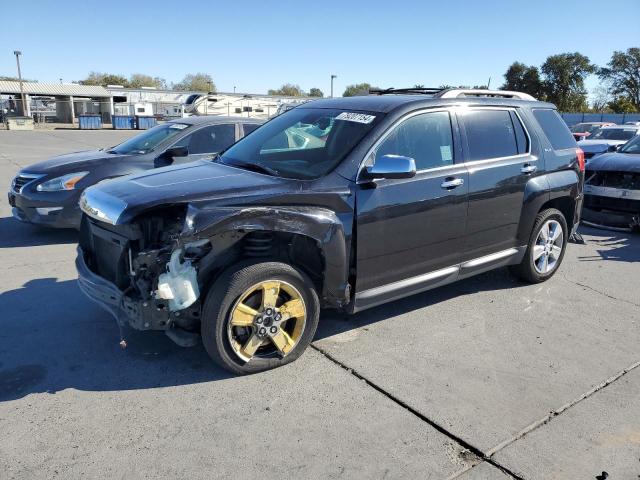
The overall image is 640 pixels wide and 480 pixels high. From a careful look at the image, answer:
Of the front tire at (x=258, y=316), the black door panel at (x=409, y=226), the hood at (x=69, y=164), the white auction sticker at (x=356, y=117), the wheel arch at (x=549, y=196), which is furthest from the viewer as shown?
the hood at (x=69, y=164)

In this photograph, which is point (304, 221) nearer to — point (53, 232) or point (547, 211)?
point (547, 211)

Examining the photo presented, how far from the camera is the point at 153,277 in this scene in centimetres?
328

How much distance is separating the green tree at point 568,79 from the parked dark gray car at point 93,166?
65297 millimetres

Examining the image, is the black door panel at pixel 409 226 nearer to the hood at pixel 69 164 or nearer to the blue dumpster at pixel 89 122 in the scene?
the hood at pixel 69 164

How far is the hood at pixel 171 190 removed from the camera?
10.7 feet

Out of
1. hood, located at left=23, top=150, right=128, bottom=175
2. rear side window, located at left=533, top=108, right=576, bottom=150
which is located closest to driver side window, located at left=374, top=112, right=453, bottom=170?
rear side window, located at left=533, top=108, right=576, bottom=150

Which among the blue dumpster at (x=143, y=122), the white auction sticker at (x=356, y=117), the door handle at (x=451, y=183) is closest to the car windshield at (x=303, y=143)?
the white auction sticker at (x=356, y=117)

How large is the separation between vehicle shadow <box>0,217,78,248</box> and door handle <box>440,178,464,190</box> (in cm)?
507

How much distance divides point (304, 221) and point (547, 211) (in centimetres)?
305

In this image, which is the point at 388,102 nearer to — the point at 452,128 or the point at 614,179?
the point at 452,128

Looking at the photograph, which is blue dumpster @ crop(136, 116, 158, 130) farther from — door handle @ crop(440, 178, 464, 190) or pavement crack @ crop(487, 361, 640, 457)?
pavement crack @ crop(487, 361, 640, 457)

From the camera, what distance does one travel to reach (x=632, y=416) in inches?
125

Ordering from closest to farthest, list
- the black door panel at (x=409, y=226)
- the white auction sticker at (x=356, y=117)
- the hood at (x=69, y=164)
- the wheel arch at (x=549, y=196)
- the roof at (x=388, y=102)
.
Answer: the black door panel at (x=409, y=226), the white auction sticker at (x=356, y=117), the roof at (x=388, y=102), the wheel arch at (x=549, y=196), the hood at (x=69, y=164)

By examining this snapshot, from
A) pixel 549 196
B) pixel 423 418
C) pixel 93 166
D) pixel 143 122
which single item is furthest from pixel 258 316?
pixel 143 122
